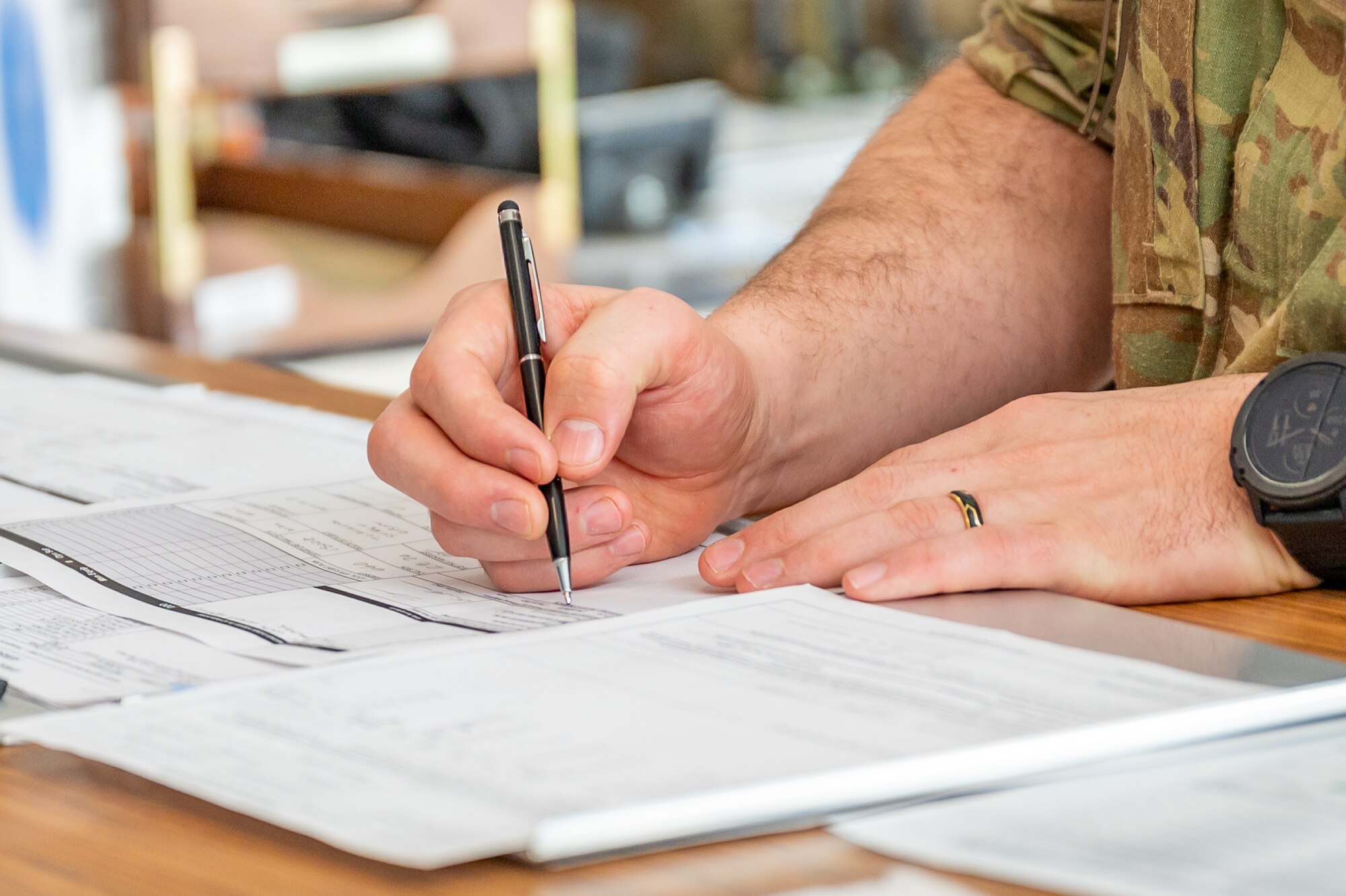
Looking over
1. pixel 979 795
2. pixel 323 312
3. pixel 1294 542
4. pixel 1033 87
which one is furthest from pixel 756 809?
pixel 323 312

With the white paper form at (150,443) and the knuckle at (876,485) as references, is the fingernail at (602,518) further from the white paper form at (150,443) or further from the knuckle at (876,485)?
the white paper form at (150,443)

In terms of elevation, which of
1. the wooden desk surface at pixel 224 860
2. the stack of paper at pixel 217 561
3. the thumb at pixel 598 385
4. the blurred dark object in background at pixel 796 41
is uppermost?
the thumb at pixel 598 385

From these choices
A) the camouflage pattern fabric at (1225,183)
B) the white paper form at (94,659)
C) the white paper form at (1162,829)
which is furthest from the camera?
the camouflage pattern fabric at (1225,183)

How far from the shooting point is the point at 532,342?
671 millimetres

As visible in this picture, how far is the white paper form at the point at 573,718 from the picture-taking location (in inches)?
16.1

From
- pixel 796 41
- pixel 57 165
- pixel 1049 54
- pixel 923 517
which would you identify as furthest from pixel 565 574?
pixel 796 41

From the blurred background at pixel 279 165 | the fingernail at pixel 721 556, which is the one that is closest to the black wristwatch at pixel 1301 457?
the fingernail at pixel 721 556

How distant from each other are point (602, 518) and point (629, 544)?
0.09 feet

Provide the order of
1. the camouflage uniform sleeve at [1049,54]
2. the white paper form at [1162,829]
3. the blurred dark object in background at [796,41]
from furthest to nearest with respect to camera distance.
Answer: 1. the blurred dark object in background at [796,41]
2. the camouflage uniform sleeve at [1049,54]
3. the white paper form at [1162,829]

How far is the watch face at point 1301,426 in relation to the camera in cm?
61

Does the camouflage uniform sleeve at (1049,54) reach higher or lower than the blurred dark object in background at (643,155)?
higher

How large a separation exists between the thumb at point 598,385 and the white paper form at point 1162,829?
0.26 meters

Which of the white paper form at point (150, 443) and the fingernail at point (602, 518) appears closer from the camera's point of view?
the fingernail at point (602, 518)

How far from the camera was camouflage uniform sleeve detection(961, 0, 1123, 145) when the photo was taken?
994 millimetres
